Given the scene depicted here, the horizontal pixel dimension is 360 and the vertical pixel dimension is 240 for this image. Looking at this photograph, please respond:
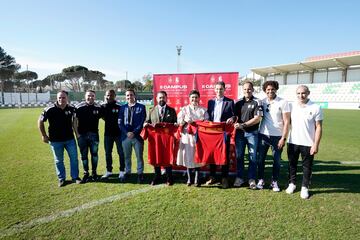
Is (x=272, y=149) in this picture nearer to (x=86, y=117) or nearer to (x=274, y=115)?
(x=274, y=115)

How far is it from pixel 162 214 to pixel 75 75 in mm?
62590

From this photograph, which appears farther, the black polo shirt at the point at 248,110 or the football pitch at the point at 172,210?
the black polo shirt at the point at 248,110

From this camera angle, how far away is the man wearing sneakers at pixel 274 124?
173 inches

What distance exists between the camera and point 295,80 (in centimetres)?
4800

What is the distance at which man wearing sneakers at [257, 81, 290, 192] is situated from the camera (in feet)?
14.4

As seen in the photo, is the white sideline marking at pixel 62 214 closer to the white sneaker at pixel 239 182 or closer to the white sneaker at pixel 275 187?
the white sneaker at pixel 239 182

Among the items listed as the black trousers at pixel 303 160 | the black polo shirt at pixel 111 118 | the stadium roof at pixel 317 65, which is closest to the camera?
the black trousers at pixel 303 160

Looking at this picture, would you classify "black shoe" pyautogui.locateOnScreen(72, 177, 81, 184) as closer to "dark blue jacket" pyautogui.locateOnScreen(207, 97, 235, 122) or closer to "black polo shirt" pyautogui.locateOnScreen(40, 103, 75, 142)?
"black polo shirt" pyautogui.locateOnScreen(40, 103, 75, 142)

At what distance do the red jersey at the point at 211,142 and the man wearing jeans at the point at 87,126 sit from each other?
220 cm

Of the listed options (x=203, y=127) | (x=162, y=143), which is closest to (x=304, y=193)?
(x=203, y=127)

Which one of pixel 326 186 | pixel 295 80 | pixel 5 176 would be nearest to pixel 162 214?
pixel 326 186

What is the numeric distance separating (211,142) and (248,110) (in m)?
0.91

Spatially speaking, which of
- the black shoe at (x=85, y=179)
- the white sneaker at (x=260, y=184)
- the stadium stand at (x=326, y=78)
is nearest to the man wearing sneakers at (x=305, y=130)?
the white sneaker at (x=260, y=184)

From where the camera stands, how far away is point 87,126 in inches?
204
